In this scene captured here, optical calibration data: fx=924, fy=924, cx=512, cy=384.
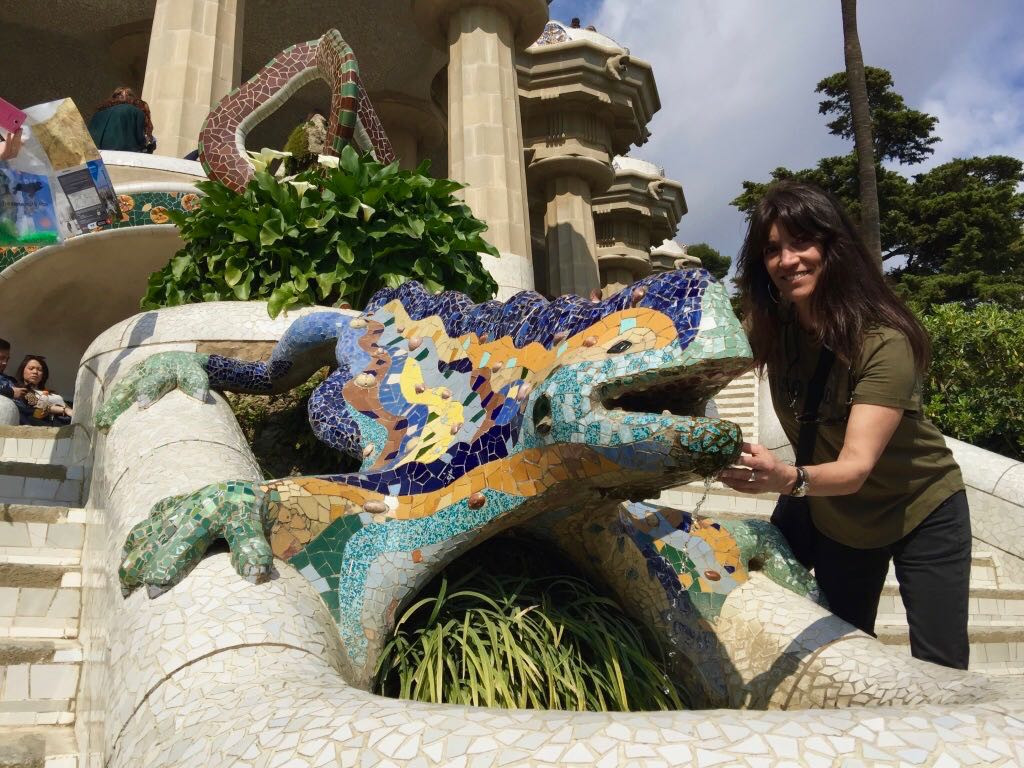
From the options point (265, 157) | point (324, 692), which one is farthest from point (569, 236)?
point (324, 692)

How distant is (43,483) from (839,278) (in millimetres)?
3999

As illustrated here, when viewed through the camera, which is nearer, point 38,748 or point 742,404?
point 38,748

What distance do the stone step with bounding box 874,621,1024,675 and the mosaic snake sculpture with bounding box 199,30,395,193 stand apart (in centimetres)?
429

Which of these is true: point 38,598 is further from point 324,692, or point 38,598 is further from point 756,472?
point 756,472

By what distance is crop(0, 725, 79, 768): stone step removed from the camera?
2350mm

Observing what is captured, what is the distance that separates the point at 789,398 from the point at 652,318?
74 centimetres

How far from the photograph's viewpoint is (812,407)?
261cm

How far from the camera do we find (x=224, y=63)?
453 inches

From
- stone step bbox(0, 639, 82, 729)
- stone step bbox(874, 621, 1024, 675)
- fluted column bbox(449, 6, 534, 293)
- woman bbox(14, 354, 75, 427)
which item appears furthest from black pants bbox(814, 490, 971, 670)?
fluted column bbox(449, 6, 534, 293)

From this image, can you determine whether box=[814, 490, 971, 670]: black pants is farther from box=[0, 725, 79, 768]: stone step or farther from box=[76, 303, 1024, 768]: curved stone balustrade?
box=[0, 725, 79, 768]: stone step

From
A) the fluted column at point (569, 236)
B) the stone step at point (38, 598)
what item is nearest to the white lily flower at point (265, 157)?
the stone step at point (38, 598)

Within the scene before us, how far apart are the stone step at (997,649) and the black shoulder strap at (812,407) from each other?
2.26m

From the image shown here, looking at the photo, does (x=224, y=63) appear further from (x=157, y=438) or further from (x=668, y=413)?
(x=668, y=413)

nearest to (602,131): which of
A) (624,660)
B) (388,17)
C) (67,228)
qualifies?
(388,17)
